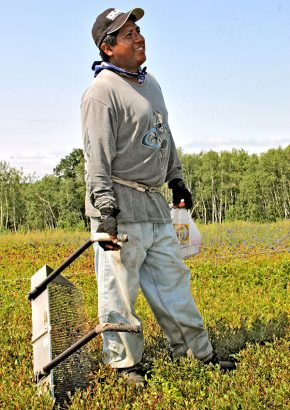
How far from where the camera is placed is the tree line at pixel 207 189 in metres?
44.1

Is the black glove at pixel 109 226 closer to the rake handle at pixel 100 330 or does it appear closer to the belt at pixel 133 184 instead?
the belt at pixel 133 184

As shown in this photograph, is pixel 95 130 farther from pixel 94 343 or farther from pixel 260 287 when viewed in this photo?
pixel 260 287

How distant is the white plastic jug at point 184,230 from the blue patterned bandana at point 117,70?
37.9 inches

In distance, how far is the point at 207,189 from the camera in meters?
52.2

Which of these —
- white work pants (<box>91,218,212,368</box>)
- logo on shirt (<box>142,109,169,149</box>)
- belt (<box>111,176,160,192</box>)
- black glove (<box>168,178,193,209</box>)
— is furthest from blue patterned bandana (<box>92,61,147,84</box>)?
white work pants (<box>91,218,212,368</box>)

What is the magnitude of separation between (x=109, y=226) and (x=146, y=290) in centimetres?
70

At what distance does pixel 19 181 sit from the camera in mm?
42469

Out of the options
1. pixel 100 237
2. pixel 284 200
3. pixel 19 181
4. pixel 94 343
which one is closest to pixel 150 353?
pixel 94 343

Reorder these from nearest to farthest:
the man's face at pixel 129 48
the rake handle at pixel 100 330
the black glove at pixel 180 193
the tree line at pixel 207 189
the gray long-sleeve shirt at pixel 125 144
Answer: the rake handle at pixel 100 330, the gray long-sleeve shirt at pixel 125 144, the man's face at pixel 129 48, the black glove at pixel 180 193, the tree line at pixel 207 189

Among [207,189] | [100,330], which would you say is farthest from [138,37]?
[207,189]

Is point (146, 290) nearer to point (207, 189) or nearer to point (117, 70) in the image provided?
point (117, 70)

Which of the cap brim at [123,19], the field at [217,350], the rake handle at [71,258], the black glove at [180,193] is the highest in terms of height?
the cap brim at [123,19]

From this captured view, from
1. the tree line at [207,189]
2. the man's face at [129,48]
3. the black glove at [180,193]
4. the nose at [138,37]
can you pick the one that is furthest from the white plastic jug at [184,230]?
A: the tree line at [207,189]

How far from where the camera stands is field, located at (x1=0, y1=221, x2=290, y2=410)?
3703 millimetres
